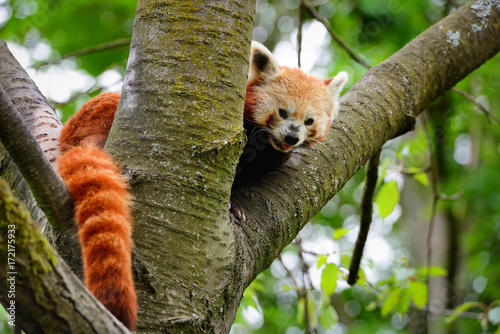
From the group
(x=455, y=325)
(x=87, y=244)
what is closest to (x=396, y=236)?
(x=455, y=325)

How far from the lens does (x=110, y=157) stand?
82.2 inches

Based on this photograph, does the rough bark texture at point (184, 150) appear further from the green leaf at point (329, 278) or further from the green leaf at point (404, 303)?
the green leaf at point (404, 303)

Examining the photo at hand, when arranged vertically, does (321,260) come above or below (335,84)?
below

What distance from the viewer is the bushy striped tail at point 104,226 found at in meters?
1.48

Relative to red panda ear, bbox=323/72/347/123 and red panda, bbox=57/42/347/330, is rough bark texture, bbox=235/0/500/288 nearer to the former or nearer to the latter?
red panda, bbox=57/42/347/330

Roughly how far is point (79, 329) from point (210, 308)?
0.78m

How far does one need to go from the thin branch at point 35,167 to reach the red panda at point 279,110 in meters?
1.60

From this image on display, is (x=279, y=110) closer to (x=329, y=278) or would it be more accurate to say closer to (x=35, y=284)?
(x=329, y=278)

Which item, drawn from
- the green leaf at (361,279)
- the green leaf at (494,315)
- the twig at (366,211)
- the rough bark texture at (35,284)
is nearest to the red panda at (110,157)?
the rough bark texture at (35,284)

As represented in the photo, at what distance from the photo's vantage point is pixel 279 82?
12.6 feet

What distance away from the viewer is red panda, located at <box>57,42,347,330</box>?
1538 mm

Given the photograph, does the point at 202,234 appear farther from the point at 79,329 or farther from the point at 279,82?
the point at 279,82

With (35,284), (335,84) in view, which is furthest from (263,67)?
(35,284)

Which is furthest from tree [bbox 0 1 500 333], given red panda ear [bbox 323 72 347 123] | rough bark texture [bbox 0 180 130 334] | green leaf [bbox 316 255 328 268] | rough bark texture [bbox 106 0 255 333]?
red panda ear [bbox 323 72 347 123]
